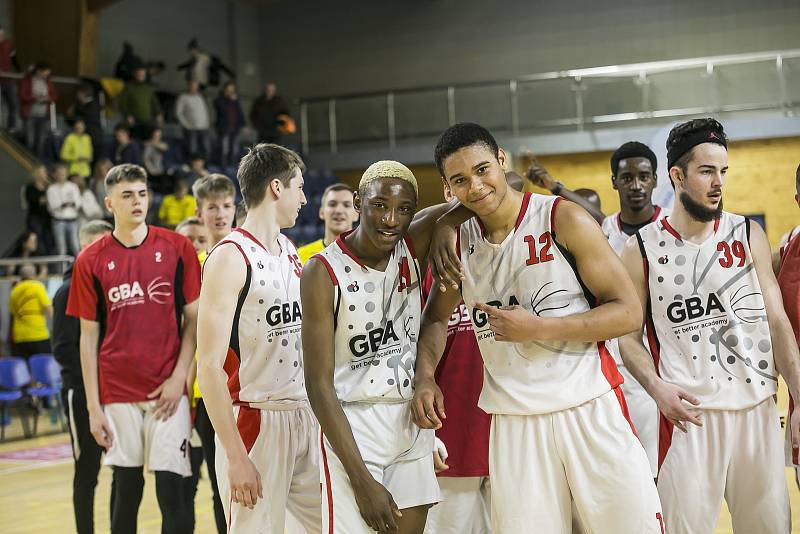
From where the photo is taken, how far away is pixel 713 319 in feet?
13.5

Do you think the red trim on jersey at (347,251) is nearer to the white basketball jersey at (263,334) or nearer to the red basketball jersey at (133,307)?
the white basketball jersey at (263,334)

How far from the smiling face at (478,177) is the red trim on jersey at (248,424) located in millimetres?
1393

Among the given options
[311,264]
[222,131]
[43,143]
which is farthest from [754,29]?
[311,264]

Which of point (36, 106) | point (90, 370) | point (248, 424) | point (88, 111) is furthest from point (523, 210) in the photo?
point (88, 111)

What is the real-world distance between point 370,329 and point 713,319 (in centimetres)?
149

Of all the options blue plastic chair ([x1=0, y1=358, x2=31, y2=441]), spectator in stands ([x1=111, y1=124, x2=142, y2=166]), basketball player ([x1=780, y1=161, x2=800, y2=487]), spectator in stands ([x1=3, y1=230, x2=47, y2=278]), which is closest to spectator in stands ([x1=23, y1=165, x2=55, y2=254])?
spectator in stands ([x1=3, y1=230, x2=47, y2=278])

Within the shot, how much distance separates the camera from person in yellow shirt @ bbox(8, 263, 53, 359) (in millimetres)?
13039

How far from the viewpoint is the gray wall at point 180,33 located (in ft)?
67.1

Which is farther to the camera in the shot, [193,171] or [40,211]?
[193,171]

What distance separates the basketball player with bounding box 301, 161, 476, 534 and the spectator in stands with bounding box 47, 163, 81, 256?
39.2 feet

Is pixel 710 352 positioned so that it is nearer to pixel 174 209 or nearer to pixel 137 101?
pixel 174 209

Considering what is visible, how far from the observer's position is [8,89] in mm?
15953

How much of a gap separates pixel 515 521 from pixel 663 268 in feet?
4.36

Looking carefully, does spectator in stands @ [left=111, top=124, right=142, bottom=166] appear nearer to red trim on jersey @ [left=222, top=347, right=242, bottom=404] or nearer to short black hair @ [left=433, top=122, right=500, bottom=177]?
red trim on jersey @ [left=222, top=347, right=242, bottom=404]
